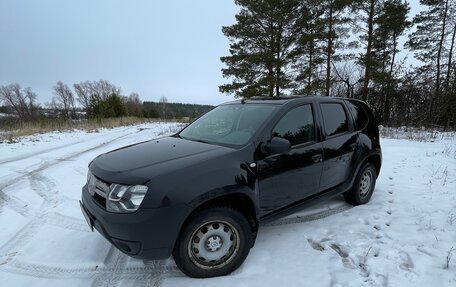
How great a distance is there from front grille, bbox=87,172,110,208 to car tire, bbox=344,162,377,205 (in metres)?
3.59

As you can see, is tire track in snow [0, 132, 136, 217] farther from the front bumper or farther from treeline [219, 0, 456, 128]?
treeline [219, 0, 456, 128]

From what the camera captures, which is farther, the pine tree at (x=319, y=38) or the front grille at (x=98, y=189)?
the pine tree at (x=319, y=38)

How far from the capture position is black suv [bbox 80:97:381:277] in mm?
2230

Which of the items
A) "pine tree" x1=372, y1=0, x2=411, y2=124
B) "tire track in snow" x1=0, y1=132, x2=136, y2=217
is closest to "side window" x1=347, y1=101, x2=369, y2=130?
"tire track in snow" x1=0, y1=132, x2=136, y2=217

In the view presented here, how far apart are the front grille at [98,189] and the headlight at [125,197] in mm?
135

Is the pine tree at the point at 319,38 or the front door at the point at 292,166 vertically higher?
the pine tree at the point at 319,38

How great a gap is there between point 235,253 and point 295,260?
2.30ft

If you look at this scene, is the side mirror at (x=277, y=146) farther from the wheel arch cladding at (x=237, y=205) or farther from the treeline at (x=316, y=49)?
the treeline at (x=316, y=49)

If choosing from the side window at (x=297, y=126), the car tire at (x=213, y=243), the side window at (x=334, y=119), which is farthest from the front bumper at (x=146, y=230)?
the side window at (x=334, y=119)

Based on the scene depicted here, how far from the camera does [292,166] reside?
10.0ft

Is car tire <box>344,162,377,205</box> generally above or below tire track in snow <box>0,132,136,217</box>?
above

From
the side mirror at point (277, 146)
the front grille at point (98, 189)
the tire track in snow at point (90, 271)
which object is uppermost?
the side mirror at point (277, 146)

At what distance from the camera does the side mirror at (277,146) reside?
2668mm

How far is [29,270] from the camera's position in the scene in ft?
8.79
